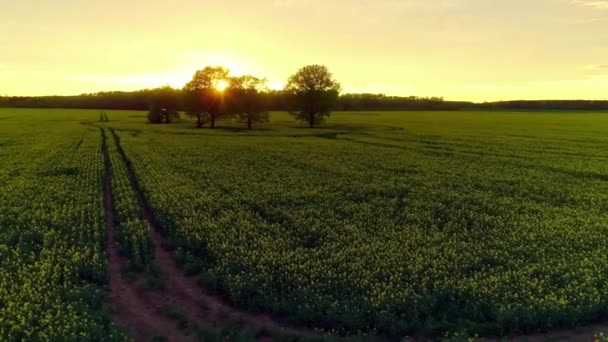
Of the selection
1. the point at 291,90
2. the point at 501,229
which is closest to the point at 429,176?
the point at 501,229

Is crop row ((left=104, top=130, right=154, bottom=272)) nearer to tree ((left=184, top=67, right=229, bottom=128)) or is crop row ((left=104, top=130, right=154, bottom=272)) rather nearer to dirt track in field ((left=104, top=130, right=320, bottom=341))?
dirt track in field ((left=104, top=130, right=320, bottom=341))

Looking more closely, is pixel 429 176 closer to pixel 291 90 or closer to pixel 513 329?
pixel 513 329

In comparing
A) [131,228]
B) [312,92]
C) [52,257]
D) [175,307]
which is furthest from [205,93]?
[175,307]

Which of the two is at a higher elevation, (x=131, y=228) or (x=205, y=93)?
(x=205, y=93)

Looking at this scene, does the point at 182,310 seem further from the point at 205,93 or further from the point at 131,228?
the point at 205,93

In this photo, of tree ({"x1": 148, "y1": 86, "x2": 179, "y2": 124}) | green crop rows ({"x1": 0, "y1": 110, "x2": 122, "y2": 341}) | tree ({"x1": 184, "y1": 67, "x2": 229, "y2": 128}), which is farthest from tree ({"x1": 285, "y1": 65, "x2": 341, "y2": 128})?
green crop rows ({"x1": 0, "y1": 110, "x2": 122, "y2": 341})

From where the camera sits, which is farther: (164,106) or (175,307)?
(164,106)
